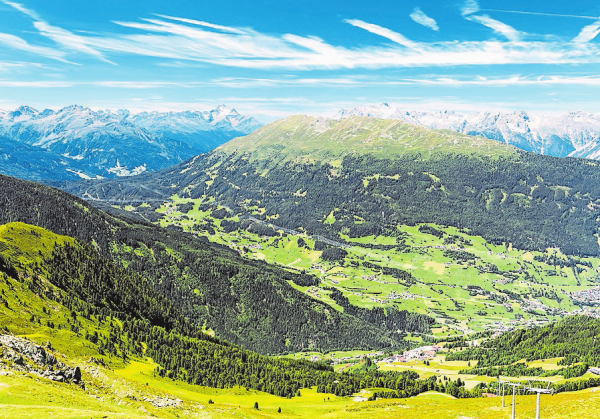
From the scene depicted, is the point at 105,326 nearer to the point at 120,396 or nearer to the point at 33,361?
the point at 120,396

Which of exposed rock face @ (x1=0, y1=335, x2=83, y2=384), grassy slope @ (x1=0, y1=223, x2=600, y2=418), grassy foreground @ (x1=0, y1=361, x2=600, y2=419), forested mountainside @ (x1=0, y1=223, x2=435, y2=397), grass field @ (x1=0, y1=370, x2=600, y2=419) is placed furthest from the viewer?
forested mountainside @ (x1=0, y1=223, x2=435, y2=397)

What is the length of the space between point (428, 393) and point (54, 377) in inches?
4862

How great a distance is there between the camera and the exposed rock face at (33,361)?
81938 mm

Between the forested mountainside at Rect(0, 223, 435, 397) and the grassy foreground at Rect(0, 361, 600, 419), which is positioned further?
the forested mountainside at Rect(0, 223, 435, 397)

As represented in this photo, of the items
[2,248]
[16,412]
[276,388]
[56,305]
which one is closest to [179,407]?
[16,412]

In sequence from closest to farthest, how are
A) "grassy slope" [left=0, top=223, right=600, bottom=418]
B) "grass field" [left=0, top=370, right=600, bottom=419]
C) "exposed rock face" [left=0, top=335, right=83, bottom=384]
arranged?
"grass field" [left=0, top=370, right=600, bottom=419] → "grassy slope" [left=0, top=223, right=600, bottom=418] → "exposed rock face" [left=0, top=335, right=83, bottom=384]

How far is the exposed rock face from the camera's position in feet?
269

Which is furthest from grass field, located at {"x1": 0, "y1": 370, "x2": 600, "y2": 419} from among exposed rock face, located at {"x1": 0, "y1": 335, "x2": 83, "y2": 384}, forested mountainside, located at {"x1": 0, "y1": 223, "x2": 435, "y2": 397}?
forested mountainside, located at {"x1": 0, "y1": 223, "x2": 435, "y2": 397}

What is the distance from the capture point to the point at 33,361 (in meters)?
85.9

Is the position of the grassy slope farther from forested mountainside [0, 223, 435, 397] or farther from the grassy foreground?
forested mountainside [0, 223, 435, 397]

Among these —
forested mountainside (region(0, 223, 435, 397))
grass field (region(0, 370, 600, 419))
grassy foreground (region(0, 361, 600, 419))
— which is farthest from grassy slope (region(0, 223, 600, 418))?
forested mountainside (region(0, 223, 435, 397))

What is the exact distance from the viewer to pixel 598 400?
84.6 meters

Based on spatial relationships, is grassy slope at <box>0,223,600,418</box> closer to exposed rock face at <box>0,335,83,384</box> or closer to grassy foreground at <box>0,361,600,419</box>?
grassy foreground at <box>0,361,600,419</box>

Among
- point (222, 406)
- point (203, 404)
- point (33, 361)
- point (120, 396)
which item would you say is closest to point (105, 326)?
point (203, 404)
